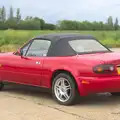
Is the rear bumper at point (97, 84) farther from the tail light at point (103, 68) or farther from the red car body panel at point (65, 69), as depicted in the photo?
the tail light at point (103, 68)

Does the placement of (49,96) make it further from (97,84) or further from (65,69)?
(97,84)

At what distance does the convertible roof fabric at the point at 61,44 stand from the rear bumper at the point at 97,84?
0.90m

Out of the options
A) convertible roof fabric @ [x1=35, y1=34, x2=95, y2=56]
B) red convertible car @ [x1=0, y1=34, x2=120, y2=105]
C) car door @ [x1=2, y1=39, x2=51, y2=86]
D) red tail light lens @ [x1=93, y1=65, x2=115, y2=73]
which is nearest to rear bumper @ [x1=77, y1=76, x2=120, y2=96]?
red convertible car @ [x1=0, y1=34, x2=120, y2=105]

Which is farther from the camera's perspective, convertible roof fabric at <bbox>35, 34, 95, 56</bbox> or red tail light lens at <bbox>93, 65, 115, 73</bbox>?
convertible roof fabric at <bbox>35, 34, 95, 56</bbox>

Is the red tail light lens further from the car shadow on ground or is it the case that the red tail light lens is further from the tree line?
the tree line

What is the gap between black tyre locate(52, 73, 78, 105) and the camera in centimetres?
862

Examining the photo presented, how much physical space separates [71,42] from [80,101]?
133 centimetres

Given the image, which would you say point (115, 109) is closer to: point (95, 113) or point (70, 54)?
point (95, 113)

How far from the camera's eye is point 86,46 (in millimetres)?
9562

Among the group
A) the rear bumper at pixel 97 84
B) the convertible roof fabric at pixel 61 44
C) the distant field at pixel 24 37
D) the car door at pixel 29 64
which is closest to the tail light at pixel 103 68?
the rear bumper at pixel 97 84

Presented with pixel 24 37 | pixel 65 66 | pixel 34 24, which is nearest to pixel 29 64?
pixel 65 66

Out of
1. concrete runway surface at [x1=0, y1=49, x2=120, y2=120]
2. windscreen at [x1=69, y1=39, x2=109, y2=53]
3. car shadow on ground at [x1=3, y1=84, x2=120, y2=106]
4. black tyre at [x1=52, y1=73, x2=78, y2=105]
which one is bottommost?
concrete runway surface at [x1=0, y1=49, x2=120, y2=120]

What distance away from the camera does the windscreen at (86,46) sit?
9312 millimetres

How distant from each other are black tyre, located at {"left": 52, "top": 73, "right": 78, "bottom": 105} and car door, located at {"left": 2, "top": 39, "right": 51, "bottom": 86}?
51 cm
